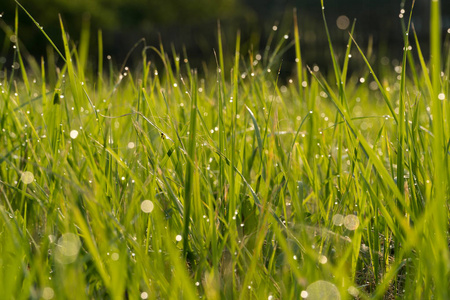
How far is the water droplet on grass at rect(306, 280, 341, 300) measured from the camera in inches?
22.5

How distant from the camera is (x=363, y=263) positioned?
81 cm

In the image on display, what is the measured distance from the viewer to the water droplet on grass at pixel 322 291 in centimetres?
57

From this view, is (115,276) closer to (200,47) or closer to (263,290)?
(263,290)

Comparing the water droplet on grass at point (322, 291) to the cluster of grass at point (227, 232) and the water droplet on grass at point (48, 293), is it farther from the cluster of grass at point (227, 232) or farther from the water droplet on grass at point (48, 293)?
the water droplet on grass at point (48, 293)

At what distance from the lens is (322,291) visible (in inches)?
22.9

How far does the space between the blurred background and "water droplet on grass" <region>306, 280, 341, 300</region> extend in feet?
6.43

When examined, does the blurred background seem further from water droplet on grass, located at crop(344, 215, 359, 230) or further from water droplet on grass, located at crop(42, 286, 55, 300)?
water droplet on grass, located at crop(42, 286, 55, 300)

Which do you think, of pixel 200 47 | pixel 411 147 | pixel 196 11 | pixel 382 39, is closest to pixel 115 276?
pixel 411 147

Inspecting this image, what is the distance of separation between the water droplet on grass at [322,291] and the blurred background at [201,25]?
1961 mm

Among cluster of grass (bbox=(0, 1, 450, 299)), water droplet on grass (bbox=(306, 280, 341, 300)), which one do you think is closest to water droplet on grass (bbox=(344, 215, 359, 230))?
cluster of grass (bbox=(0, 1, 450, 299))

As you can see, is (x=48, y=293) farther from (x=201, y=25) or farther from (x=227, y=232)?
(x=201, y=25)

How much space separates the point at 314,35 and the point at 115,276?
278 inches

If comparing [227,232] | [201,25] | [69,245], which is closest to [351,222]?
[227,232]

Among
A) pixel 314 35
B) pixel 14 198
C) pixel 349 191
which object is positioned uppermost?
pixel 349 191
